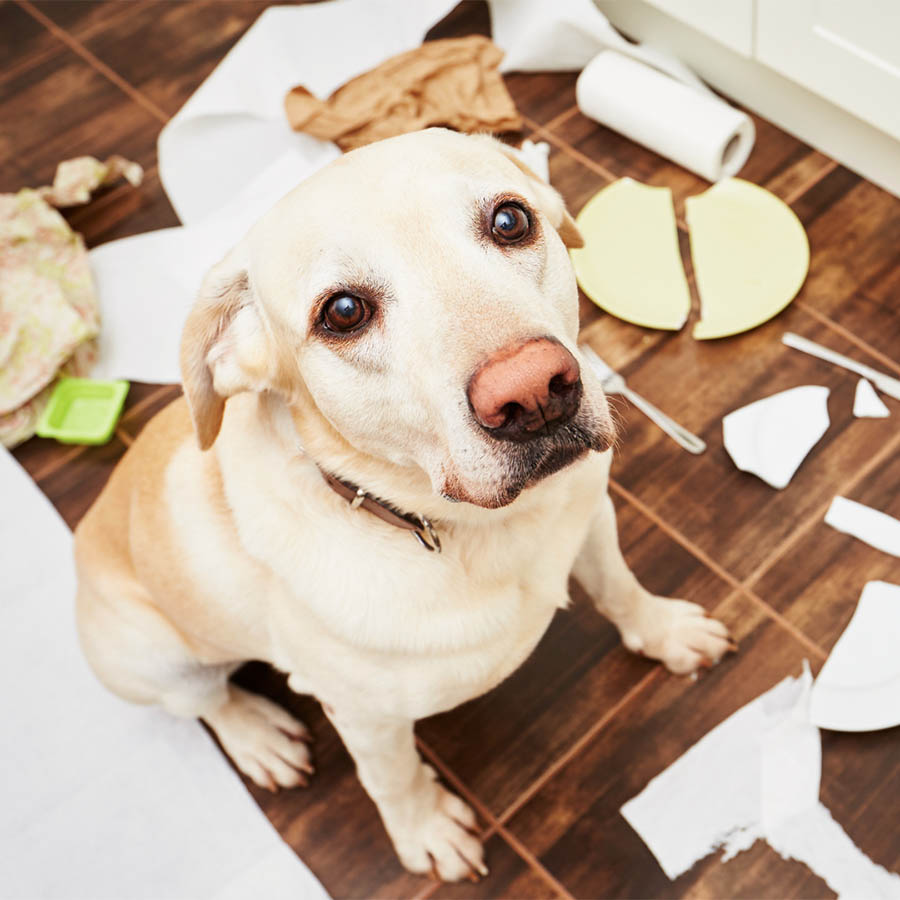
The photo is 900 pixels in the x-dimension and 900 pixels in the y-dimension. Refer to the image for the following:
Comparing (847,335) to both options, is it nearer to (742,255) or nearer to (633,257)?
(742,255)

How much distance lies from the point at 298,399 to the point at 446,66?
1768mm

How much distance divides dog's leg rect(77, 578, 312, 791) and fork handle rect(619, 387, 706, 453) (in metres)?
0.94

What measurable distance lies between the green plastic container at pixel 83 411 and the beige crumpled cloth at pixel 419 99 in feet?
2.88

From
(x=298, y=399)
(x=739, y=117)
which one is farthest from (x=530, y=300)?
(x=739, y=117)

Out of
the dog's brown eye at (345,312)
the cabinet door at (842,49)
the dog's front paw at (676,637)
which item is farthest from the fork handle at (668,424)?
the dog's brown eye at (345,312)

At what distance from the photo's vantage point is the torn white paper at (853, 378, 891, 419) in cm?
212

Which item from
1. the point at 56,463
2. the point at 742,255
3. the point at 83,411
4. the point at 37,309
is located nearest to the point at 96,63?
the point at 37,309

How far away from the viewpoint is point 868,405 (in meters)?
2.13

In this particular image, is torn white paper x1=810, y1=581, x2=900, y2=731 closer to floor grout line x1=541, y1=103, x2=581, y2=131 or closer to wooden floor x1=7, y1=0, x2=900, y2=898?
wooden floor x1=7, y1=0, x2=900, y2=898

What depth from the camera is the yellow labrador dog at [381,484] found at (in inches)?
45.7

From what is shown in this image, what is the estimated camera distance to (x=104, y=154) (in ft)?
9.82

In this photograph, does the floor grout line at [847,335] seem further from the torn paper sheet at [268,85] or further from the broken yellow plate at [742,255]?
the torn paper sheet at [268,85]

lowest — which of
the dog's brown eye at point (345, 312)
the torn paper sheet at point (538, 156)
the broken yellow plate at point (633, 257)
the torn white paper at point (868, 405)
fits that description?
the torn white paper at point (868, 405)

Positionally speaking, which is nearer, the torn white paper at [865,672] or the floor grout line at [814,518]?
the torn white paper at [865,672]
